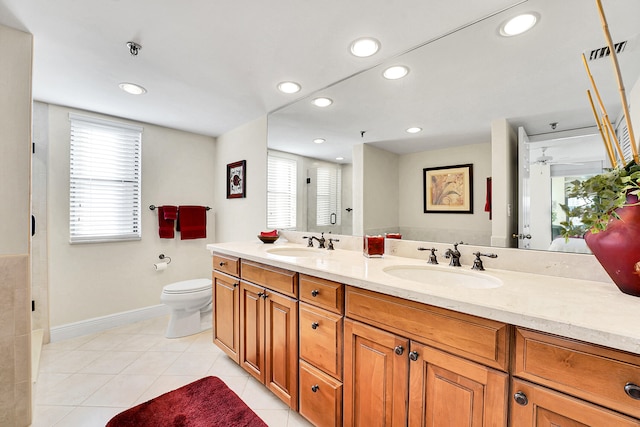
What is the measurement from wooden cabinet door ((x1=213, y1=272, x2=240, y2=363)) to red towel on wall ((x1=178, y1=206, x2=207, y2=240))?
1.23m

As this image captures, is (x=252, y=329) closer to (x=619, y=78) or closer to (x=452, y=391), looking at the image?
(x=452, y=391)

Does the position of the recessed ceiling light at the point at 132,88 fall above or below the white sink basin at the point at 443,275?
above

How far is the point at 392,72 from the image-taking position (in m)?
1.73

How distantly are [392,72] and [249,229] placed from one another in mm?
2033

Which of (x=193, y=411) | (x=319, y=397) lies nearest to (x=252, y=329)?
(x=193, y=411)

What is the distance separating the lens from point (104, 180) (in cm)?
273

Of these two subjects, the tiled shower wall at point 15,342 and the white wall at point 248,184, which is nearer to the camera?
the tiled shower wall at point 15,342

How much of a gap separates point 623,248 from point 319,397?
1369 mm

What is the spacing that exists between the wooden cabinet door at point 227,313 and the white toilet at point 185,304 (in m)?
0.47

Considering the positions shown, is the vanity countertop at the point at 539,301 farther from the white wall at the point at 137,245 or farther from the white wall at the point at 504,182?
the white wall at the point at 137,245

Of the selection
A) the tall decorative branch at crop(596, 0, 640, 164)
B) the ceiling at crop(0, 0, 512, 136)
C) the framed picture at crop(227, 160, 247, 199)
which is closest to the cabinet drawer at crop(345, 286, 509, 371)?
the tall decorative branch at crop(596, 0, 640, 164)

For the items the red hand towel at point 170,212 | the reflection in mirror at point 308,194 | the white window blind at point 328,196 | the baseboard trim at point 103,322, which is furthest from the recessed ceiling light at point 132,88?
the baseboard trim at point 103,322

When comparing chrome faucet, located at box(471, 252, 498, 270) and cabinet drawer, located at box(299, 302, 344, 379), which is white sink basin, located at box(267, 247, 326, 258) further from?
chrome faucet, located at box(471, 252, 498, 270)

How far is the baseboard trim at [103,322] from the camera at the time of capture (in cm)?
248
